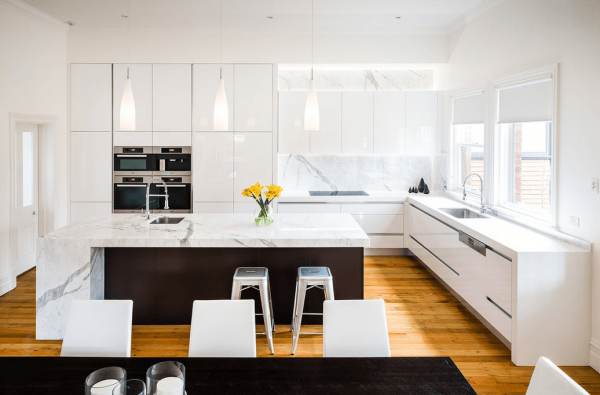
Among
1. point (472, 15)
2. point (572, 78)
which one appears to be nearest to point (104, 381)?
point (572, 78)

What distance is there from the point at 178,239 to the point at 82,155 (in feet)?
10.6

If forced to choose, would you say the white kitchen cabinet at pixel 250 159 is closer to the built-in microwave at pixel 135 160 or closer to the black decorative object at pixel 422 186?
the built-in microwave at pixel 135 160

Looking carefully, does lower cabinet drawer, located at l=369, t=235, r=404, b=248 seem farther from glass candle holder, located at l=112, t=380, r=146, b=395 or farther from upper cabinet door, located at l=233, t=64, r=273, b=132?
glass candle holder, located at l=112, t=380, r=146, b=395

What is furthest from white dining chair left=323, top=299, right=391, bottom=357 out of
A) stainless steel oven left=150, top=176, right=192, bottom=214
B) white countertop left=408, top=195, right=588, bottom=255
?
stainless steel oven left=150, top=176, right=192, bottom=214

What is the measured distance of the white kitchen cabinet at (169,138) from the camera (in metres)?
6.13

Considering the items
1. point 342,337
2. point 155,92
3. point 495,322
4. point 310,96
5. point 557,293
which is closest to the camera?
point 342,337

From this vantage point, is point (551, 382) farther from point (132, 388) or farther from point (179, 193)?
point (179, 193)

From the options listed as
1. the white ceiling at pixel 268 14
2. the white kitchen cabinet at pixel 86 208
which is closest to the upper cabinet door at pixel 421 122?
the white ceiling at pixel 268 14

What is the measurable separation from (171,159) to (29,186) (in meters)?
1.68

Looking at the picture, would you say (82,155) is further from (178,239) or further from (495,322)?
(495,322)

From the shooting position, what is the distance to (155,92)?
607 centimetres

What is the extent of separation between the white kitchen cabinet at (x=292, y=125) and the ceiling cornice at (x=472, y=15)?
2.03 m

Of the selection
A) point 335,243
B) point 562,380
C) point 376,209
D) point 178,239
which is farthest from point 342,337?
point 376,209

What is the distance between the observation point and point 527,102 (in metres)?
4.19
